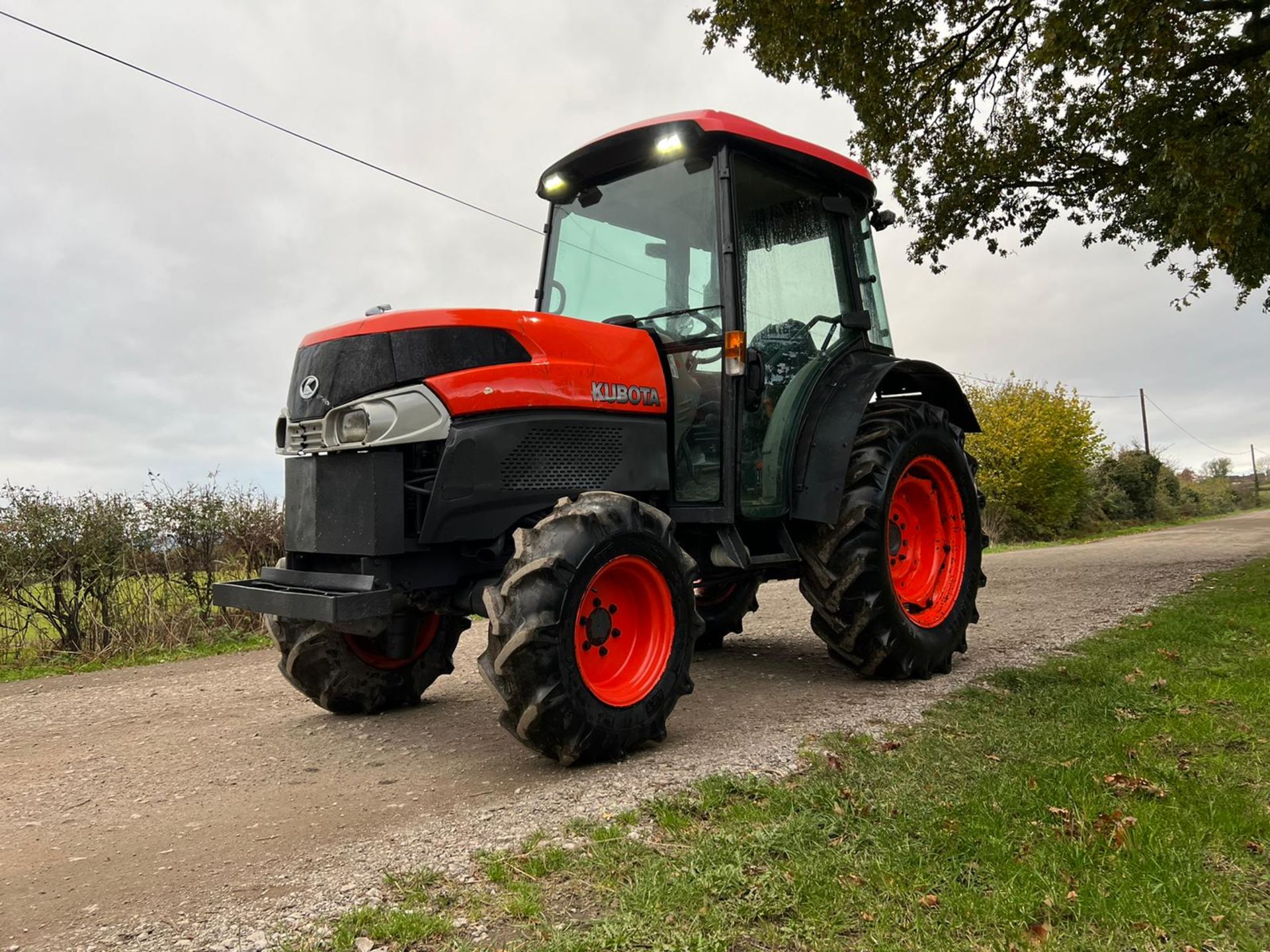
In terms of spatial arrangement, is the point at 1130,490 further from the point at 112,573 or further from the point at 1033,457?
the point at 112,573

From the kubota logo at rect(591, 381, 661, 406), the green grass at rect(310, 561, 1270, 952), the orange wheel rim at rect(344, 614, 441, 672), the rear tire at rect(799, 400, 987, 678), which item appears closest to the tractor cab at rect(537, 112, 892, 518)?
the kubota logo at rect(591, 381, 661, 406)

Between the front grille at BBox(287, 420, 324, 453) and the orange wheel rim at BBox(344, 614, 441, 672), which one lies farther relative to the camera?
the orange wheel rim at BBox(344, 614, 441, 672)

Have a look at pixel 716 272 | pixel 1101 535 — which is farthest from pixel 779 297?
pixel 1101 535

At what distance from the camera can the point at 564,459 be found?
4180mm

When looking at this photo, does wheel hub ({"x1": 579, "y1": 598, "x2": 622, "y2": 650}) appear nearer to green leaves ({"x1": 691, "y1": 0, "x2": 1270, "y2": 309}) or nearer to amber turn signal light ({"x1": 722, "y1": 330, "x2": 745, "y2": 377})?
amber turn signal light ({"x1": 722, "y1": 330, "x2": 745, "y2": 377})

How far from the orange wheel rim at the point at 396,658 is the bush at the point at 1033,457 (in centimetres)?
1885

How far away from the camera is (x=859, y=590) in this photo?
4.97 metres

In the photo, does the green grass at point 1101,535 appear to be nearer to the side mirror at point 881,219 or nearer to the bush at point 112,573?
the side mirror at point 881,219

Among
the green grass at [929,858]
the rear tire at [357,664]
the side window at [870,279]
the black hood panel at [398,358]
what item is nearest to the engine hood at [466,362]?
the black hood panel at [398,358]

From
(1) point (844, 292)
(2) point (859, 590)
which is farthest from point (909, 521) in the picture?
(1) point (844, 292)

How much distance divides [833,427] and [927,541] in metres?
1.37

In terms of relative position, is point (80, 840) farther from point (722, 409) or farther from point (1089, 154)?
point (1089, 154)

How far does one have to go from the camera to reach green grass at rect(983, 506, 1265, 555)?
18875mm

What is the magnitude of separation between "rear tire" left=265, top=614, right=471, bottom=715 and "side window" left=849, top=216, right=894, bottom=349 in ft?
10.8
